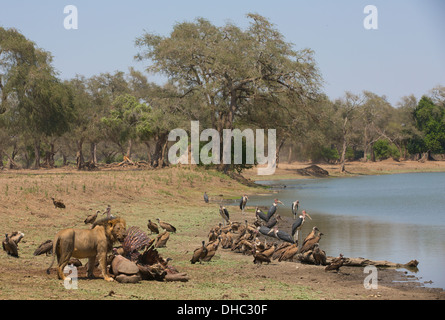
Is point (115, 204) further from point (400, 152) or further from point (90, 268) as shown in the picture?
point (400, 152)

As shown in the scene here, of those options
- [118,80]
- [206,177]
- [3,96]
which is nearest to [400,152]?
[118,80]

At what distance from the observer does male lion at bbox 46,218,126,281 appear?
10031 millimetres

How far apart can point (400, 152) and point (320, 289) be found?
10446cm

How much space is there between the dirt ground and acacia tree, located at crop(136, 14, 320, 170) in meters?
23.0

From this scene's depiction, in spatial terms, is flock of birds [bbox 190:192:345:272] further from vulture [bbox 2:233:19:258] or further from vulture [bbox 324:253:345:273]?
vulture [bbox 2:233:19:258]

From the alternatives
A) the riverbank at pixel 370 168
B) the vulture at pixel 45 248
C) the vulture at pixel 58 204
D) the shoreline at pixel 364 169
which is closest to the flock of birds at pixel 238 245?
the vulture at pixel 45 248

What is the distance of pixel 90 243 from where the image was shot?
33.7 feet

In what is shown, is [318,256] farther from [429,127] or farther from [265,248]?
[429,127]

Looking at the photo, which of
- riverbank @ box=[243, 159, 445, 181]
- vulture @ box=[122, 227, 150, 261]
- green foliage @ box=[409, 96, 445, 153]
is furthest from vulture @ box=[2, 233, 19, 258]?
green foliage @ box=[409, 96, 445, 153]

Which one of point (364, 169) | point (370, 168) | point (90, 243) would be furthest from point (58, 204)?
point (370, 168)

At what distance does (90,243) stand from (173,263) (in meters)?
3.87

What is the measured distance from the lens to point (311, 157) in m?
109

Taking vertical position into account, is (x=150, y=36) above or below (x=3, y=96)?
above

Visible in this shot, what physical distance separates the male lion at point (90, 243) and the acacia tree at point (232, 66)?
132 feet
